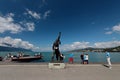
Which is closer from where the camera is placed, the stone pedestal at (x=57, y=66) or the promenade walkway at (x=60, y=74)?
the promenade walkway at (x=60, y=74)

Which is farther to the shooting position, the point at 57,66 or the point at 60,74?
the point at 57,66

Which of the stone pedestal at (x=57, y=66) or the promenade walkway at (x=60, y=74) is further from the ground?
the stone pedestal at (x=57, y=66)

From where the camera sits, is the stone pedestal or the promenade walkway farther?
the stone pedestal

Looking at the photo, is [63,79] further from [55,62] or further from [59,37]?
[59,37]

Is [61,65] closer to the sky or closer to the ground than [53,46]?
closer to the ground

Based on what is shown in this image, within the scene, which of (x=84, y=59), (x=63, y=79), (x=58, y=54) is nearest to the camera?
(x=63, y=79)

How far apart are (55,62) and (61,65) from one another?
2.71 feet

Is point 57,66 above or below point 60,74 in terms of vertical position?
above

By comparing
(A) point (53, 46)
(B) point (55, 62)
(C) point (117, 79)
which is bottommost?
(C) point (117, 79)

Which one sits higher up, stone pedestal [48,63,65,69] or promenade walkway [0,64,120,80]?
stone pedestal [48,63,65,69]

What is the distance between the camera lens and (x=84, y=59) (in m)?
23.4

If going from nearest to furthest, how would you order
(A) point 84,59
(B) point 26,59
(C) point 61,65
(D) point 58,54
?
(C) point 61,65, (D) point 58,54, (A) point 84,59, (B) point 26,59

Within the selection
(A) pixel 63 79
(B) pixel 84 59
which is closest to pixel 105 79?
(A) pixel 63 79

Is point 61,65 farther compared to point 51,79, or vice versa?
point 61,65
